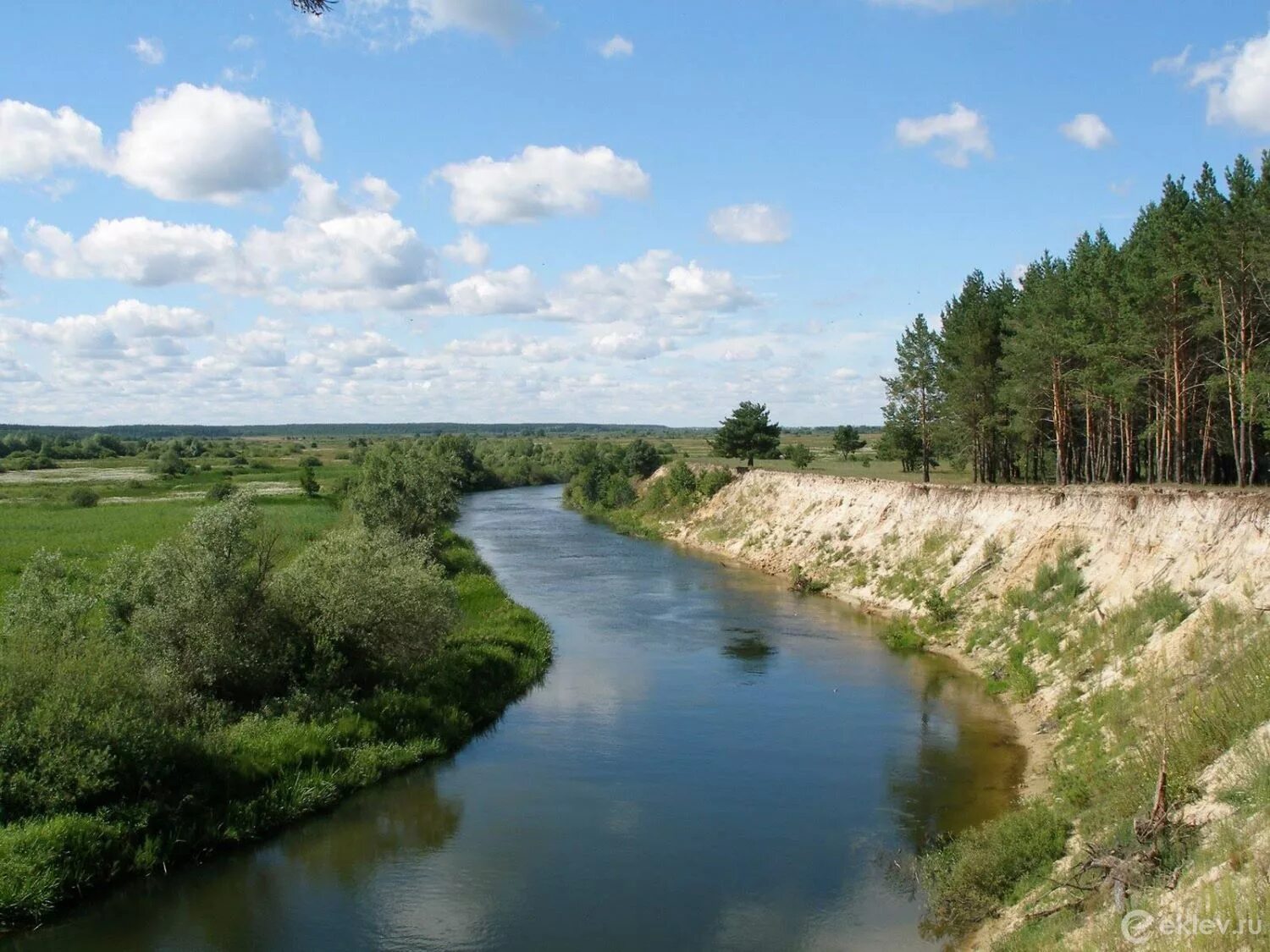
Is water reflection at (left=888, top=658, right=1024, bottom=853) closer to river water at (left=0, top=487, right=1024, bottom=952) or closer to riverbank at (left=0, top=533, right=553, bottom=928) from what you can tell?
river water at (left=0, top=487, right=1024, bottom=952)

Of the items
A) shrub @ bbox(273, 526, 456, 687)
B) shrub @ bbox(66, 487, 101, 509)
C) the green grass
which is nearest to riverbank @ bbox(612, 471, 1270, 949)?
shrub @ bbox(273, 526, 456, 687)

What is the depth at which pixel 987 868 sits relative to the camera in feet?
49.4

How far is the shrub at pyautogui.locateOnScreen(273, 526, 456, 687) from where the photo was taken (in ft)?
78.0

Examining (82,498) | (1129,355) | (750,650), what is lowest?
(750,650)

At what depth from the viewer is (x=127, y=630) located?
72.5 ft

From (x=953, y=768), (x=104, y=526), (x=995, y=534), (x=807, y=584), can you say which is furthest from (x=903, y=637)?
Result: (x=104, y=526)

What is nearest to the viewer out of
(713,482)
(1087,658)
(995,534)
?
(1087,658)

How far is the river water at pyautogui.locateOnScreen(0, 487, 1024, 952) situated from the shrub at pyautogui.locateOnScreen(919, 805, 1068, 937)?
53cm

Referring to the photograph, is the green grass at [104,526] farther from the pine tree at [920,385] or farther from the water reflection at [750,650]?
the pine tree at [920,385]

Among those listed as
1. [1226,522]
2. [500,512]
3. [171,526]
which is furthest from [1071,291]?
[500,512]

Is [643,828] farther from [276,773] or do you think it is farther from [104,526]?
[104,526]

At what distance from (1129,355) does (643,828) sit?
28.6 metres

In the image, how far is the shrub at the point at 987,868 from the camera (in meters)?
14.6

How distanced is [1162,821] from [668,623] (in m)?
25.1
